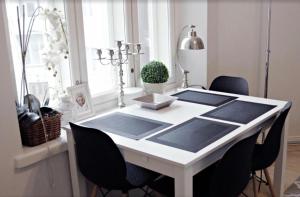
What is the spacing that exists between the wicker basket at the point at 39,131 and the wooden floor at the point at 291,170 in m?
1.53

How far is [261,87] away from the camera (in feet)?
11.2

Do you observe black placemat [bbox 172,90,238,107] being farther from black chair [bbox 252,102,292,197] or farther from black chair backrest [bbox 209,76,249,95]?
black chair [bbox 252,102,292,197]

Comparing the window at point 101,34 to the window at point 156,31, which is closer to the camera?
the window at point 101,34

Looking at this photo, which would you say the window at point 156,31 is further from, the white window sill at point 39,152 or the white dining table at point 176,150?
the white window sill at point 39,152

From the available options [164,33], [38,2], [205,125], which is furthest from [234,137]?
[164,33]

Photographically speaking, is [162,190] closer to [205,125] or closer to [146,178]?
[146,178]

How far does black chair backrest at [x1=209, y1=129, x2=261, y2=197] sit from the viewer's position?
1.68m

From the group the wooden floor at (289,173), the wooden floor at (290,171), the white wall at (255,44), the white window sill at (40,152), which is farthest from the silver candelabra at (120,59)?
the white wall at (255,44)

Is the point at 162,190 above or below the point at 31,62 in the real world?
below

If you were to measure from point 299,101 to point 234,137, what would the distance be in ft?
6.00

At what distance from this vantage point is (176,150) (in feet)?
5.65

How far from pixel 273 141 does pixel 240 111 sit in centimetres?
27

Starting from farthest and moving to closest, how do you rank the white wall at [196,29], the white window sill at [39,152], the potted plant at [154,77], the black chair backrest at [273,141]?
the white wall at [196,29] < the potted plant at [154,77] < the black chair backrest at [273,141] < the white window sill at [39,152]

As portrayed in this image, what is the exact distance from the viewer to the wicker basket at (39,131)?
78.7 inches
